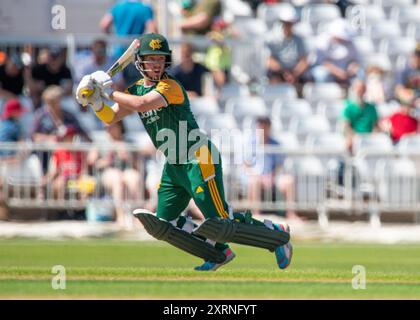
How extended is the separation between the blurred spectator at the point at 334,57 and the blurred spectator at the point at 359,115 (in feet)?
4.11

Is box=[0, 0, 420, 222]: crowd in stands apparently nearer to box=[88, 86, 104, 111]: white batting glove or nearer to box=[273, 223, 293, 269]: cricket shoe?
box=[273, 223, 293, 269]: cricket shoe

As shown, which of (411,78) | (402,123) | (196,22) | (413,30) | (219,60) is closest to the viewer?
(402,123)

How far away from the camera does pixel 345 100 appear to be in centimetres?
1809

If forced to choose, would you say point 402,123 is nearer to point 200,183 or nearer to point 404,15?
point 404,15

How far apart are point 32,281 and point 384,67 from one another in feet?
36.1

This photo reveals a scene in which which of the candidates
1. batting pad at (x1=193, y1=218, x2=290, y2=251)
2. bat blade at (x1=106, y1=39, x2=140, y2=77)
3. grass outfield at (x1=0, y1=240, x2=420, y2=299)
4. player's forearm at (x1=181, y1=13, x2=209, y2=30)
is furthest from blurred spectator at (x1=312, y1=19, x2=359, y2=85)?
bat blade at (x1=106, y1=39, x2=140, y2=77)

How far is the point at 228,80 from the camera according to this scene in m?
18.5

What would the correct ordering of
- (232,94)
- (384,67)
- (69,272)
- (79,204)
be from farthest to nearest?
1. (384,67)
2. (232,94)
3. (79,204)
4. (69,272)

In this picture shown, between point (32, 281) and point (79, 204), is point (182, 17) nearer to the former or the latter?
point (79, 204)

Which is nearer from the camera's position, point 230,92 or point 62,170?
point 62,170

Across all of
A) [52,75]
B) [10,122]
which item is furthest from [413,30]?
[10,122]

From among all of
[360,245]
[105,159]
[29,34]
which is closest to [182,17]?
[29,34]

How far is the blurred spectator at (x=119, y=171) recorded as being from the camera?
15812 millimetres

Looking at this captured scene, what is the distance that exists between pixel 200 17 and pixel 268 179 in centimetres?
424
